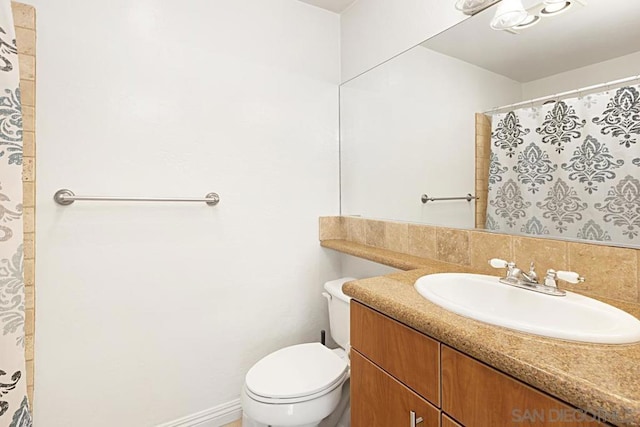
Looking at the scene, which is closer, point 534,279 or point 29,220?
point 534,279

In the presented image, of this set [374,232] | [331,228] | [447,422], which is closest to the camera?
[447,422]

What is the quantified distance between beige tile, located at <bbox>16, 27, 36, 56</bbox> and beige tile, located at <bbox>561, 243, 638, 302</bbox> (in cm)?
202

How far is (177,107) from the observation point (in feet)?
4.84

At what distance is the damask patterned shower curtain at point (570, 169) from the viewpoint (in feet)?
2.92

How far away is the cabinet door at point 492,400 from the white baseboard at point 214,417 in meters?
1.30

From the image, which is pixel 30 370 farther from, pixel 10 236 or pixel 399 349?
pixel 399 349

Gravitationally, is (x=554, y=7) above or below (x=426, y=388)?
above

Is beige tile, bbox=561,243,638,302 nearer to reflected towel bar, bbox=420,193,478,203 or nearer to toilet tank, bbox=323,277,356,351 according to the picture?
reflected towel bar, bbox=420,193,478,203

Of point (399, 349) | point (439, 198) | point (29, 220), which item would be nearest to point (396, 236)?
point (439, 198)

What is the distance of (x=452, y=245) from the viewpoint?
133 centimetres

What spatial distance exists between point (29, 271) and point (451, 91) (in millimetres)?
1869

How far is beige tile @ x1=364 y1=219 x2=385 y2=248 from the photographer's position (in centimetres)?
169

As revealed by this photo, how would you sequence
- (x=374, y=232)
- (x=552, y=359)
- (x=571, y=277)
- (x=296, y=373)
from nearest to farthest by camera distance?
1. (x=552, y=359)
2. (x=571, y=277)
3. (x=296, y=373)
4. (x=374, y=232)

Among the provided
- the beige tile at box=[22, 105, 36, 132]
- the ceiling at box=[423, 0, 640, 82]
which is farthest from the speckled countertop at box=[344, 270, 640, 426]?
the beige tile at box=[22, 105, 36, 132]
